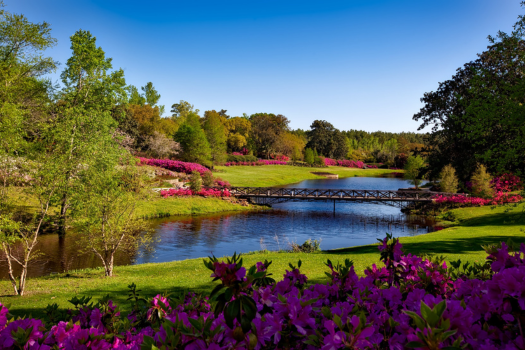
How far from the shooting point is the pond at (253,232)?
1755 centimetres

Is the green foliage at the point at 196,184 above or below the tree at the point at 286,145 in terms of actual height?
below

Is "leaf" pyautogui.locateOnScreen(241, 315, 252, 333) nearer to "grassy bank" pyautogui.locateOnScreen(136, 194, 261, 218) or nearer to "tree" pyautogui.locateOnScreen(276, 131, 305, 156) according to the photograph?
"grassy bank" pyautogui.locateOnScreen(136, 194, 261, 218)

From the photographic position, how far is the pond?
17547 mm

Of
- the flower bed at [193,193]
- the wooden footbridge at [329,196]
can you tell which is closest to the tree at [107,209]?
the flower bed at [193,193]

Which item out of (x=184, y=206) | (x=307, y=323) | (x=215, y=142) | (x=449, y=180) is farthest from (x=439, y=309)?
(x=215, y=142)

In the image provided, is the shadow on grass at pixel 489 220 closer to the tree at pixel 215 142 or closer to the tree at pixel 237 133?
the tree at pixel 215 142

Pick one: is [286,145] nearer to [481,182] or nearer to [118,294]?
[481,182]

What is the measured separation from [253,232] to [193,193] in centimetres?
1302

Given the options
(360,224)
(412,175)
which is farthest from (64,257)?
(412,175)

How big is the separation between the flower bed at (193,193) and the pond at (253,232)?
4.78m

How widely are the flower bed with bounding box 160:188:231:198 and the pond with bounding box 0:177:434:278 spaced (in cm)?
478

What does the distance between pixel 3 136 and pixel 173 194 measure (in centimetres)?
2336

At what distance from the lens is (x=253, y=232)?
2400 cm

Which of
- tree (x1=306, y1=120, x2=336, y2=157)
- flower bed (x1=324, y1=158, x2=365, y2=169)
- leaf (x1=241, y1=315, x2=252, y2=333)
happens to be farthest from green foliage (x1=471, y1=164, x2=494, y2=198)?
tree (x1=306, y1=120, x2=336, y2=157)
